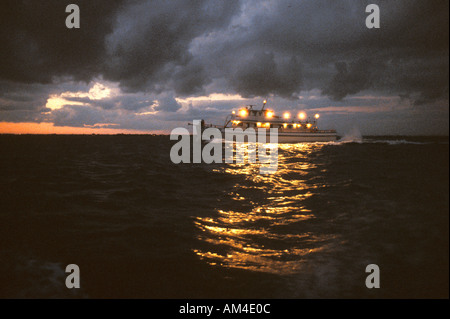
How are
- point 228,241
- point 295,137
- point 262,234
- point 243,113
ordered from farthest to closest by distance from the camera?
point 295,137, point 243,113, point 262,234, point 228,241

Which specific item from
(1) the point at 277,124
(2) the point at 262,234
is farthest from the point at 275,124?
(2) the point at 262,234

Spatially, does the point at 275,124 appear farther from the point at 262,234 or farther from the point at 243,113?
the point at 262,234

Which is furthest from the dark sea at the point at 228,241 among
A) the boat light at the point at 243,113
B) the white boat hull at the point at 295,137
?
the boat light at the point at 243,113

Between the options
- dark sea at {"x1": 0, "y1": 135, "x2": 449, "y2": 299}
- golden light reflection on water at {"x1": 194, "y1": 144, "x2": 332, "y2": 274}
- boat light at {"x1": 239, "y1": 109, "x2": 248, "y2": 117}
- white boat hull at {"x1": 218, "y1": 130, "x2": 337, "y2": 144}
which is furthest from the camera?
boat light at {"x1": 239, "y1": 109, "x2": 248, "y2": 117}

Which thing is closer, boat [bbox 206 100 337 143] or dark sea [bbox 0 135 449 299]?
dark sea [bbox 0 135 449 299]

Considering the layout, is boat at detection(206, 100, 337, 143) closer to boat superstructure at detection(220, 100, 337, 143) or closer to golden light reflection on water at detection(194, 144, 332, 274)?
boat superstructure at detection(220, 100, 337, 143)

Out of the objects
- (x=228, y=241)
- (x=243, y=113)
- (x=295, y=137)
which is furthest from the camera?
(x=295, y=137)

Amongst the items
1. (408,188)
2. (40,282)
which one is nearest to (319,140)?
(408,188)

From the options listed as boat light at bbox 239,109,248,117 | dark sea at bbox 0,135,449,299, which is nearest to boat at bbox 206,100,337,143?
boat light at bbox 239,109,248,117

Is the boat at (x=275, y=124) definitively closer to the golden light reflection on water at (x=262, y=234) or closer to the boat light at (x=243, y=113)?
the boat light at (x=243, y=113)

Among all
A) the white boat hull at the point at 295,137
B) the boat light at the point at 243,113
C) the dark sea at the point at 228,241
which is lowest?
the dark sea at the point at 228,241

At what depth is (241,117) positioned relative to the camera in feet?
198

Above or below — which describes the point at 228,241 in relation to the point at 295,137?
below

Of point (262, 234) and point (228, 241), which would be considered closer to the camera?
point (228, 241)
